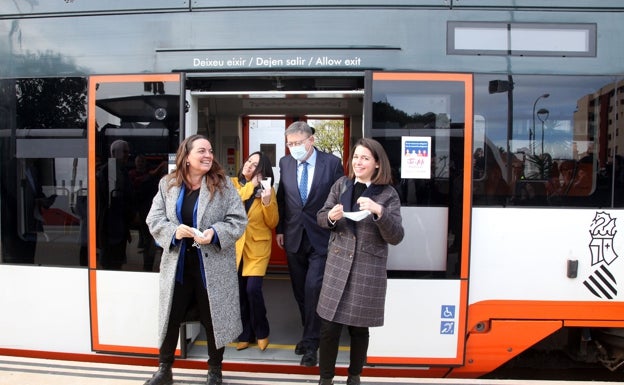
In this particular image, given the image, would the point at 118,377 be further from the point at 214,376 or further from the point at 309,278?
the point at 309,278

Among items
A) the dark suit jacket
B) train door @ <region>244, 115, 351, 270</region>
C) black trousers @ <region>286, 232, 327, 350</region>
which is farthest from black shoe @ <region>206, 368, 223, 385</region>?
train door @ <region>244, 115, 351, 270</region>

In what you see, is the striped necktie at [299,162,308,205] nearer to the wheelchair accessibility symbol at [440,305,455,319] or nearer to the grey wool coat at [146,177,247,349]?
the grey wool coat at [146,177,247,349]

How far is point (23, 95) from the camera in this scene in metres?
3.44

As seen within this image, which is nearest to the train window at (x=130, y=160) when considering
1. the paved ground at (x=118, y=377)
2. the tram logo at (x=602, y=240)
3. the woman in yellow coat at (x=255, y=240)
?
the woman in yellow coat at (x=255, y=240)

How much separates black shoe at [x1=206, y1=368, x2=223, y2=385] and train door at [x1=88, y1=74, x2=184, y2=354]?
0.83m

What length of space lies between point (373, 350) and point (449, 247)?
0.98 metres

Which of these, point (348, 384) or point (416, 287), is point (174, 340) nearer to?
point (348, 384)

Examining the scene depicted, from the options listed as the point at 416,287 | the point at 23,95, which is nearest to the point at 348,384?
the point at 416,287

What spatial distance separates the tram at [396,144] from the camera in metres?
3.21

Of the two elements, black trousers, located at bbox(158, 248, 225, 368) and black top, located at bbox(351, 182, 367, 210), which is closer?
black top, located at bbox(351, 182, 367, 210)

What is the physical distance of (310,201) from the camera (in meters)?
3.33

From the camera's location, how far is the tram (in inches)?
126

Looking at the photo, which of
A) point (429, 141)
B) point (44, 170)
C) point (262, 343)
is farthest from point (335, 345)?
point (44, 170)

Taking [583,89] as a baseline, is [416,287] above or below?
below
